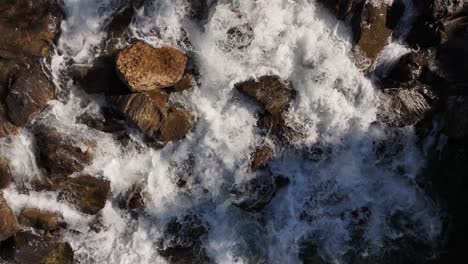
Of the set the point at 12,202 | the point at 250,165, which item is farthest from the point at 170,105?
the point at 12,202

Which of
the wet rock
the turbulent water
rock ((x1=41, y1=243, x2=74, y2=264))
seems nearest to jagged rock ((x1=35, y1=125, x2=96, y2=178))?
the turbulent water

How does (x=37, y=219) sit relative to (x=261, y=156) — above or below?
below

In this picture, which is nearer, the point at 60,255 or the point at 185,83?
the point at 185,83

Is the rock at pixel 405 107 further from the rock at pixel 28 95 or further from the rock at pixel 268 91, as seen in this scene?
the rock at pixel 28 95

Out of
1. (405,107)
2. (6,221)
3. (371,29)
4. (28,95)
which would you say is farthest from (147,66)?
(405,107)

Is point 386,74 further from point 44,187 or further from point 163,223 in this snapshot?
point 44,187

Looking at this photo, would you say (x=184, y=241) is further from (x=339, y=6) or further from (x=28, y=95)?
(x=339, y=6)

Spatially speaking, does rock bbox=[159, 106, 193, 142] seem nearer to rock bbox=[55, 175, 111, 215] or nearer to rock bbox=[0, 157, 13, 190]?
rock bbox=[55, 175, 111, 215]
